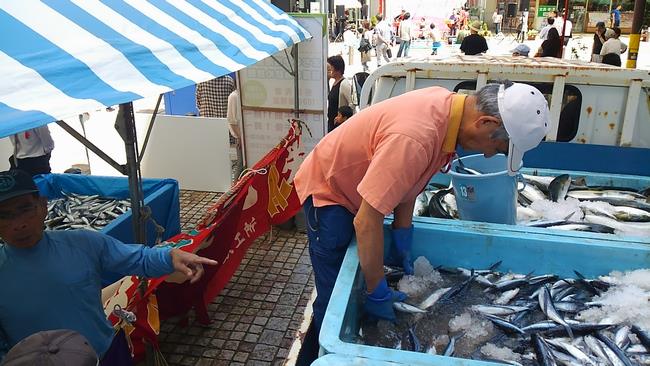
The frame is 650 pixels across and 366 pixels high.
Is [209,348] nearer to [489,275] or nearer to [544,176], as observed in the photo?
[489,275]

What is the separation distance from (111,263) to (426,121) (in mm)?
1880

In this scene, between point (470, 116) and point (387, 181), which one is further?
point (470, 116)

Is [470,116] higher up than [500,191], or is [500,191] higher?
[470,116]

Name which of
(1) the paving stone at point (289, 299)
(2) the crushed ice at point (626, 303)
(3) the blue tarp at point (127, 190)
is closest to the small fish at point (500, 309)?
(2) the crushed ice at point (626, 303)

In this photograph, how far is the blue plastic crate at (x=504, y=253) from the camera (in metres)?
2.49

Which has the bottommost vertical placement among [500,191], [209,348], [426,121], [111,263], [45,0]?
[209,348]


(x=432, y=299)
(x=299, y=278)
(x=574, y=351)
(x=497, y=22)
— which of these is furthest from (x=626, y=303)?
(x=497, y=22)

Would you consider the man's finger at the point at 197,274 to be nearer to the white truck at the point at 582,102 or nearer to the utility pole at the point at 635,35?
the white truck at the point at 582,102

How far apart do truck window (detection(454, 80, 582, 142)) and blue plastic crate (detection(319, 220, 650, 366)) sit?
208 cm

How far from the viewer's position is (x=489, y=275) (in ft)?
9.14

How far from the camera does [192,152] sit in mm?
7672

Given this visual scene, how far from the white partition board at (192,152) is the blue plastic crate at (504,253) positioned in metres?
5.07

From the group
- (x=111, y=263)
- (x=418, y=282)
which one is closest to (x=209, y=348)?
(x=111, y=263)

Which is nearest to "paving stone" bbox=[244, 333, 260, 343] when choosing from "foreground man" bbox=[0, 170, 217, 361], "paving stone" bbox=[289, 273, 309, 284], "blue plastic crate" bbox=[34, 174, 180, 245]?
"paving stone" bbox=[289, 273, 309, 284]
